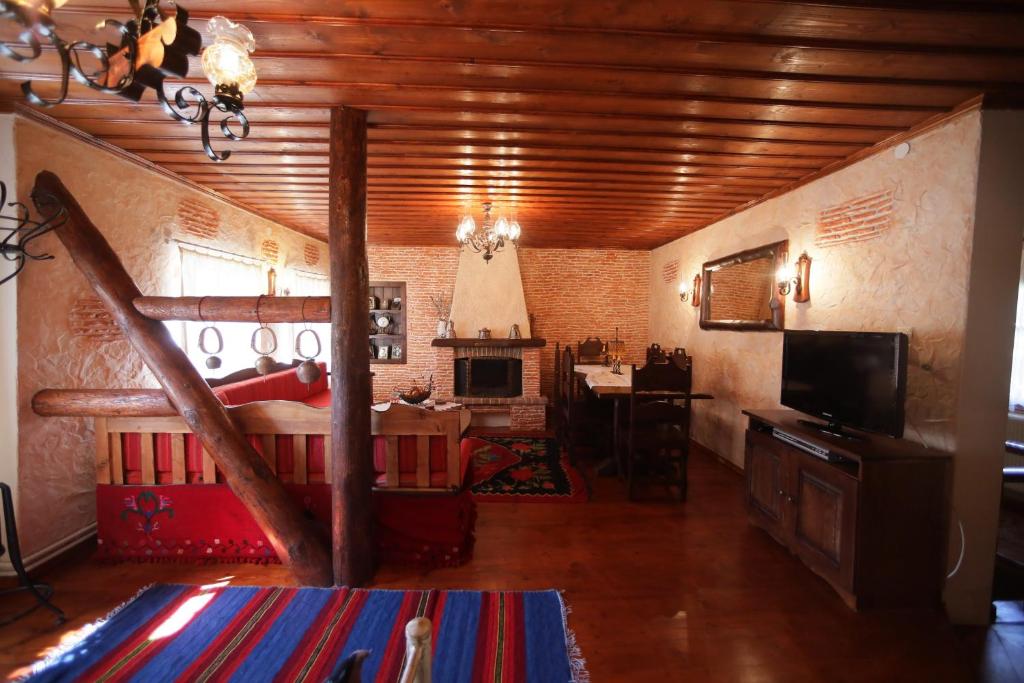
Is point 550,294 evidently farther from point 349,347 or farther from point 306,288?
point 349,347

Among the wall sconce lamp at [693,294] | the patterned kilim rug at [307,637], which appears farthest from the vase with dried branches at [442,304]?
the patterned kilim rug at [307,637]

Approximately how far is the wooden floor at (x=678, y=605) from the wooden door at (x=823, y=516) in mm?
199

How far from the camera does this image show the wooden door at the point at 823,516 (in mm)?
2236

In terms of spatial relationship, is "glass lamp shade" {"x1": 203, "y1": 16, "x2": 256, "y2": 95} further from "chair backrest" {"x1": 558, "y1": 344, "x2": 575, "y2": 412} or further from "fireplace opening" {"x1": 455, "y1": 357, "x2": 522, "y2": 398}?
"fireplace opening" {"x1": 455, "y1": 357, "x2": 522, "y2": 398}

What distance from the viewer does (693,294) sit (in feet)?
17.4

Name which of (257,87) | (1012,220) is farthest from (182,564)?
(1012,220)

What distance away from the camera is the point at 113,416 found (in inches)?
101

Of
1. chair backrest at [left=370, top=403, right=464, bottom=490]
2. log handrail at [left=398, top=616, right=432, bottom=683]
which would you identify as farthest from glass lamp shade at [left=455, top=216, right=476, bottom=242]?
log handrail at [left=398, top=616, right=432, bottom=683]

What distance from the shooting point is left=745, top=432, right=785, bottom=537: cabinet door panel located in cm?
278

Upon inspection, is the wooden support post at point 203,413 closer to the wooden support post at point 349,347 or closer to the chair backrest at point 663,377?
Answer: the wooden support post at point 349,347

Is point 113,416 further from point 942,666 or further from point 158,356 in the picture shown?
point 942,666

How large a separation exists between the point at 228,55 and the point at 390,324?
5722 millimetres

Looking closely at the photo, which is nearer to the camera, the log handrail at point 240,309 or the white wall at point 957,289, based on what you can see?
the white wall at point 957,289

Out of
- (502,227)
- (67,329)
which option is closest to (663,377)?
(502,227)
